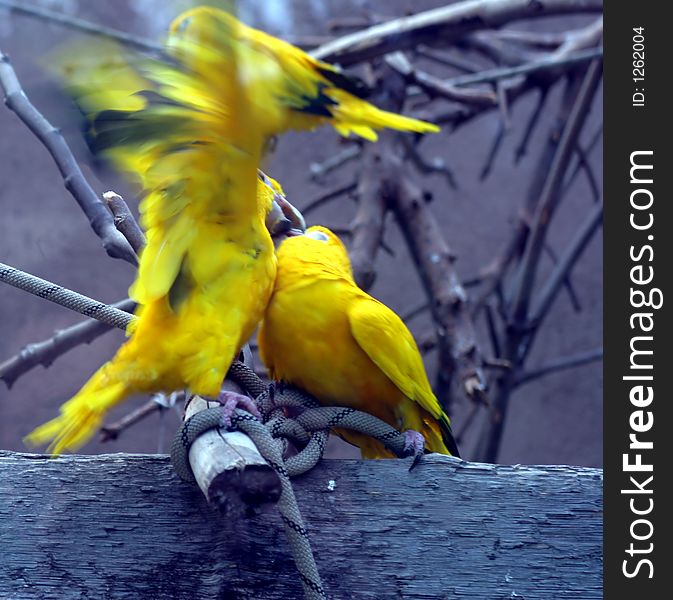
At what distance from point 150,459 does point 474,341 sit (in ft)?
5.25

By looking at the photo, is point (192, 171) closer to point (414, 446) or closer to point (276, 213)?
point (276, 213)

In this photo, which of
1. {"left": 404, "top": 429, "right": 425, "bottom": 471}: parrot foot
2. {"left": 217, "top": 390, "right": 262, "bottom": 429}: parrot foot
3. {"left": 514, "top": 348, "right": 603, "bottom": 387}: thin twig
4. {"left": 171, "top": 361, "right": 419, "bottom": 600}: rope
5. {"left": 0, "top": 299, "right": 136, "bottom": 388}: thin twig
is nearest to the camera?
{"left": 171, "top": 361, "right": 419, "bottom": 600}: rope

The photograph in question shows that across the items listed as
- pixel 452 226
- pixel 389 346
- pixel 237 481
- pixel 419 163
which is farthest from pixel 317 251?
pixel 452 226

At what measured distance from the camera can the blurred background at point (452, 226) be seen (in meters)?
3.43

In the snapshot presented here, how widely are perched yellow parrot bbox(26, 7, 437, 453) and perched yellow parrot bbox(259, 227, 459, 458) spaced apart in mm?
56

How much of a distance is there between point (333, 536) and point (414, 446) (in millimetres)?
206

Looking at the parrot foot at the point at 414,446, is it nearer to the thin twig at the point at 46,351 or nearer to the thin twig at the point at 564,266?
the thin twig at the point at 46,351

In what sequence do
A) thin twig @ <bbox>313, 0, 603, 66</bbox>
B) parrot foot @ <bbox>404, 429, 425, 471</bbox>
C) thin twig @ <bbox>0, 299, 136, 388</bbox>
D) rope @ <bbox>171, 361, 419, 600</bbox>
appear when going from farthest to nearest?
thin twig @ <bbox>313, 0, 603, 66</bbox>
thin twig @ <bbox>0, 299, 136, 388</bbox>
parrot foot @ <bbox>404, 429, 425, 471</bbox>
rope @ <bbox>171, 361, 419, 600</bbox>

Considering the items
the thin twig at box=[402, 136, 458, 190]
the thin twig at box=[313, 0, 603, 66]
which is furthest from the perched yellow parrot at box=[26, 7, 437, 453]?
the thin twig at box=[402, 136, 458, 190]

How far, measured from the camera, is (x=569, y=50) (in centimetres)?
330

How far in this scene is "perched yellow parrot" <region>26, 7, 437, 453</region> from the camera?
1.23 metres

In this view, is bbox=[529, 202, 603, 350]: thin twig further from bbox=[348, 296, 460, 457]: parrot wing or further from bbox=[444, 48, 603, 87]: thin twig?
bbox=[348, 296, 460, 457]: parrot wing

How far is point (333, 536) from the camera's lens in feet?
3.81

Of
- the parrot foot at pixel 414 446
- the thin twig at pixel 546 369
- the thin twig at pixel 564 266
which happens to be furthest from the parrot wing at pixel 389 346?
the thin twig at pixel 564 266
